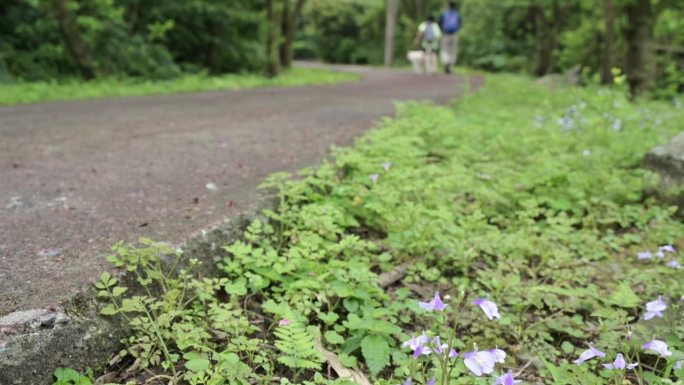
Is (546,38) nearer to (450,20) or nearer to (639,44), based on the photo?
(450,20)

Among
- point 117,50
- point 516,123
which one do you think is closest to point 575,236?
point 516,123

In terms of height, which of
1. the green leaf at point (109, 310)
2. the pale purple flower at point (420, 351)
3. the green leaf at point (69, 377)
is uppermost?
the green leaf at point (109, 310)

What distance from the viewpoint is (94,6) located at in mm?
11164

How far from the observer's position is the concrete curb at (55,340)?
145cm

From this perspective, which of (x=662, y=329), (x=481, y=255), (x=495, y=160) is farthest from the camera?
(x=495, y=160)

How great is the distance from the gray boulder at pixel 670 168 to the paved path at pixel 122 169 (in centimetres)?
229

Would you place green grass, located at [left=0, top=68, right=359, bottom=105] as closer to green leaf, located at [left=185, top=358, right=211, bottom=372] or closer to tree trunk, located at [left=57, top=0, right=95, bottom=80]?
tree trunk, located at [left=57, top=0, right=95, bottom=80]

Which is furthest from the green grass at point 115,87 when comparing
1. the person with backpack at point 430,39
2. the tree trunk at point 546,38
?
the tree trunk at point 546,38

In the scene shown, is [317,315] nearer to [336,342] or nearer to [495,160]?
[336,342]

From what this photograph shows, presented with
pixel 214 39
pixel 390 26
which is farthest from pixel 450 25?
pixel 390 26

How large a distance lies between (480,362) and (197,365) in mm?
813

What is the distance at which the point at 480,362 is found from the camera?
4.83ft

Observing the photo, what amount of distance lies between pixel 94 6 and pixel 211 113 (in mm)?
6632

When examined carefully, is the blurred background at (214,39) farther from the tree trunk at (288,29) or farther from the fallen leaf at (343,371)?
the fallen leaf at (343,371)
